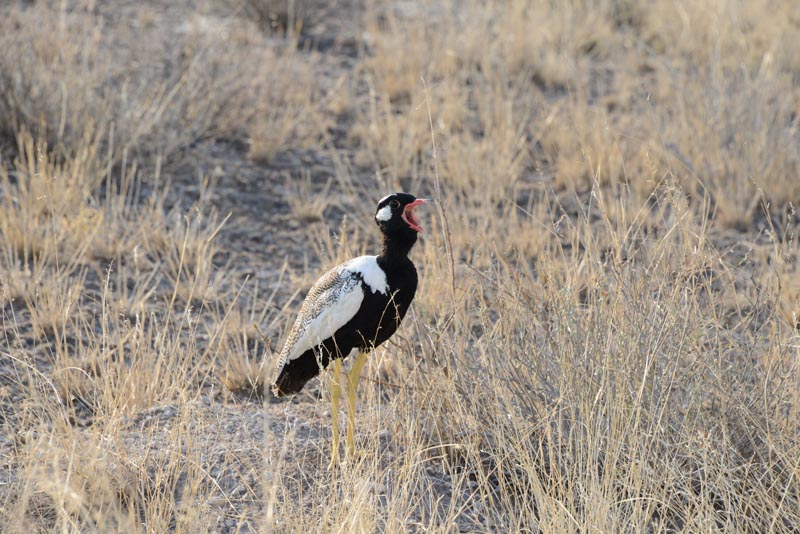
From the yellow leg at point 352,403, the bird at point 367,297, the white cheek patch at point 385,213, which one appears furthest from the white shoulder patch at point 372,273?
the yellow leg at point 352,403

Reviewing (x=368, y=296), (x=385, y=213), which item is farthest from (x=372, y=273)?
(x=385, y=213)

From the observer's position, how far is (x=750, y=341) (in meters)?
3.15

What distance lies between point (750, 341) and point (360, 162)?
9.86 ft

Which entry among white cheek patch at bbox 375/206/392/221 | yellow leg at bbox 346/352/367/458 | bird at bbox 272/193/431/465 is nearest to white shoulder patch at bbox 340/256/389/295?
bird at bbox 272/193/431/465

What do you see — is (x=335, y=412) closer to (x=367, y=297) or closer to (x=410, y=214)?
(x=367, y=297)

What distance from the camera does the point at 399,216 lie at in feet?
9.50

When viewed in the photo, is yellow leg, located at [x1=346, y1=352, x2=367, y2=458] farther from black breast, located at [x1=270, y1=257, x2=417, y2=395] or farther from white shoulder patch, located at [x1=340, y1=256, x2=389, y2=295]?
white shoulder patch, located at [x1=340, y1=256, x2=389, y2=295]

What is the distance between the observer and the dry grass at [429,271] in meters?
2.78

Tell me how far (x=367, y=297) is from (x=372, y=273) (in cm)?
7

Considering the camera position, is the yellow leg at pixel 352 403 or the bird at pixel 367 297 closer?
the bird at pixel 367 297

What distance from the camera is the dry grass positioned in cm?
278

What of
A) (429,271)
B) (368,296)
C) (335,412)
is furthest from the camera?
(429,271)

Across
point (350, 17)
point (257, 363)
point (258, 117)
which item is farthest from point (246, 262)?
point (350, 17)

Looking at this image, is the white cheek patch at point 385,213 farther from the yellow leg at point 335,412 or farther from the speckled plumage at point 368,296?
the yellow leg at point 335,412
